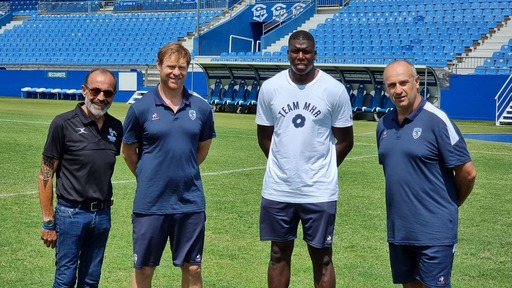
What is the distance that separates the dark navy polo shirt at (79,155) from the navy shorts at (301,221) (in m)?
1.28

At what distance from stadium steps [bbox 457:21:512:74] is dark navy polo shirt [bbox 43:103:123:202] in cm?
3015

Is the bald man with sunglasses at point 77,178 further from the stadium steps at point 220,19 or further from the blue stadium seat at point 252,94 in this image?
the stadium steps at point 220,19

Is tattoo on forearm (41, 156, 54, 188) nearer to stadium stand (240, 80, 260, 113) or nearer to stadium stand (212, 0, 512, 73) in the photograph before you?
stadium stand (240, 80, 260, 113)

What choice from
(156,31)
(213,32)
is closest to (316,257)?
(213,32)

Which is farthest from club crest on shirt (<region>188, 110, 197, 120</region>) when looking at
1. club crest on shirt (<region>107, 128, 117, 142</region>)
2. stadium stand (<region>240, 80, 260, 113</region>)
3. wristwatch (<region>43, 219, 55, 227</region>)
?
stadium stand (<region>240, 80, 260, 113</region>)

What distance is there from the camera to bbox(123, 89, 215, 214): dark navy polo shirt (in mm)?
5776

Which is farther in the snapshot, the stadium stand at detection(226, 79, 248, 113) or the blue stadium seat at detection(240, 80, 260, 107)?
the stadium stand at detection(226, 79, 248, 113)

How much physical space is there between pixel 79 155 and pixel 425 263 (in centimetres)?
240

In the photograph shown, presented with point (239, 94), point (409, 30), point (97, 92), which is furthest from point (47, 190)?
point (409, 30)

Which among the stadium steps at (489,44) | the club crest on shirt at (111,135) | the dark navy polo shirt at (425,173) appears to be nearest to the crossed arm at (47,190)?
→ the club crest on shirt at (111,135)

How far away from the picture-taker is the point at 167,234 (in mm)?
5922

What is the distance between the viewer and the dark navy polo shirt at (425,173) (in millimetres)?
5234

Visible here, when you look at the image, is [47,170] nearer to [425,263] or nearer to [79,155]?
[79,155]

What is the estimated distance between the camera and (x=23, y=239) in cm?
909
